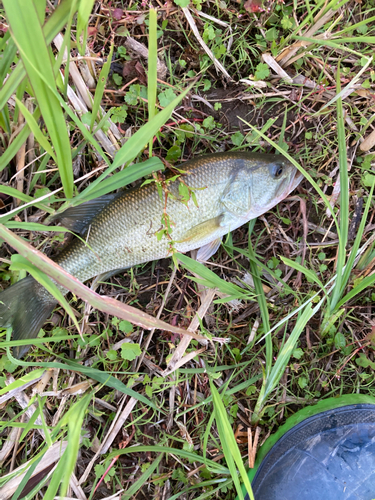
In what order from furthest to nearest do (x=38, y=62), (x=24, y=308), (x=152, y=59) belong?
1. (x=24, y=308)
2. (x=152, y=59)
3. (x=38, y=62)

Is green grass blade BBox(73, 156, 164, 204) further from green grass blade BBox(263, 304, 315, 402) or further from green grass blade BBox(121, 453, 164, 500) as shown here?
green grass blade BBox(121, 453, 164, 500)

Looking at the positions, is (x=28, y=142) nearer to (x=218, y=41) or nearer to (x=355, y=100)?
(x=218, y=41)

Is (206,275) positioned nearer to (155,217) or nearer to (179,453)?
(155,217)

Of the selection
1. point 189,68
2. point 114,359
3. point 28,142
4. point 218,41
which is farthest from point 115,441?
point 218,41

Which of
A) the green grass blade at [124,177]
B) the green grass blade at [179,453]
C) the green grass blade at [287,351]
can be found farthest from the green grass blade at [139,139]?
the green grass blade at [179,453]

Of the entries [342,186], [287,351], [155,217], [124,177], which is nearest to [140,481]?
[287,351]

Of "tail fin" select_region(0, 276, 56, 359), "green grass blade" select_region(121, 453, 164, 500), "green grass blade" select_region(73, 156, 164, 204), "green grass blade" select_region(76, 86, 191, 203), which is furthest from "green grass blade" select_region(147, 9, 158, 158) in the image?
"green grass blade" select_region(121, 453, 164, 500)
